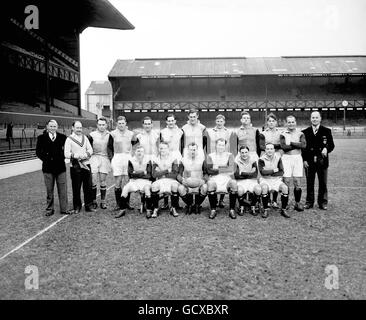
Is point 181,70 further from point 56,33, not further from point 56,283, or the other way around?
point 56,283

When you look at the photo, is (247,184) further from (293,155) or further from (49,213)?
(49,213)

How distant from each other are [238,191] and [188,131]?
6.15ft

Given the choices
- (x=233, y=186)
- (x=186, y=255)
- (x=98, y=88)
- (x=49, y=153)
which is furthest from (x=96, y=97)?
(x=186, y=255)

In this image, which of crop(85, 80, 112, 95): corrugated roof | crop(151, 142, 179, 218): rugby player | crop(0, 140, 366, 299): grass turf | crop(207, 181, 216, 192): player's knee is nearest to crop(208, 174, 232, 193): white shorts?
crop(207, 181, 216, 192): player's knee

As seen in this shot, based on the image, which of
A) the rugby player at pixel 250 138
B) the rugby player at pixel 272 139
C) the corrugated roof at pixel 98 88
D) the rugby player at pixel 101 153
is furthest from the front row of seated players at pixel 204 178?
the corrugated roof at pixel 98 88

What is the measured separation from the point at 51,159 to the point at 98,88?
6384 centimetres

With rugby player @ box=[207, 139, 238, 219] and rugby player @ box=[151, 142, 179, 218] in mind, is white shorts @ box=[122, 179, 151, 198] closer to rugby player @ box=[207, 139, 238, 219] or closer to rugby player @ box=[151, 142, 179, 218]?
rugby player @ box=[151, 142, 179, 218]

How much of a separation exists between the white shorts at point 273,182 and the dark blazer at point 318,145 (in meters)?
0.88

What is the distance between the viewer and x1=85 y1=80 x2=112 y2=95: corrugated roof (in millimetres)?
66062

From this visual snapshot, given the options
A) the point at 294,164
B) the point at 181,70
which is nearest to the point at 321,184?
the point at 294,164

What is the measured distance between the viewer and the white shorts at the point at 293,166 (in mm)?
6392

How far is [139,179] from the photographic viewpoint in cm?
630

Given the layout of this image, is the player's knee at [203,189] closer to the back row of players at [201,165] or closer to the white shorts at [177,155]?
the back row of players at [201,165]

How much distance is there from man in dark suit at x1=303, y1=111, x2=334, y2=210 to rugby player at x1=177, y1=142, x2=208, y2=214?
2070mm
